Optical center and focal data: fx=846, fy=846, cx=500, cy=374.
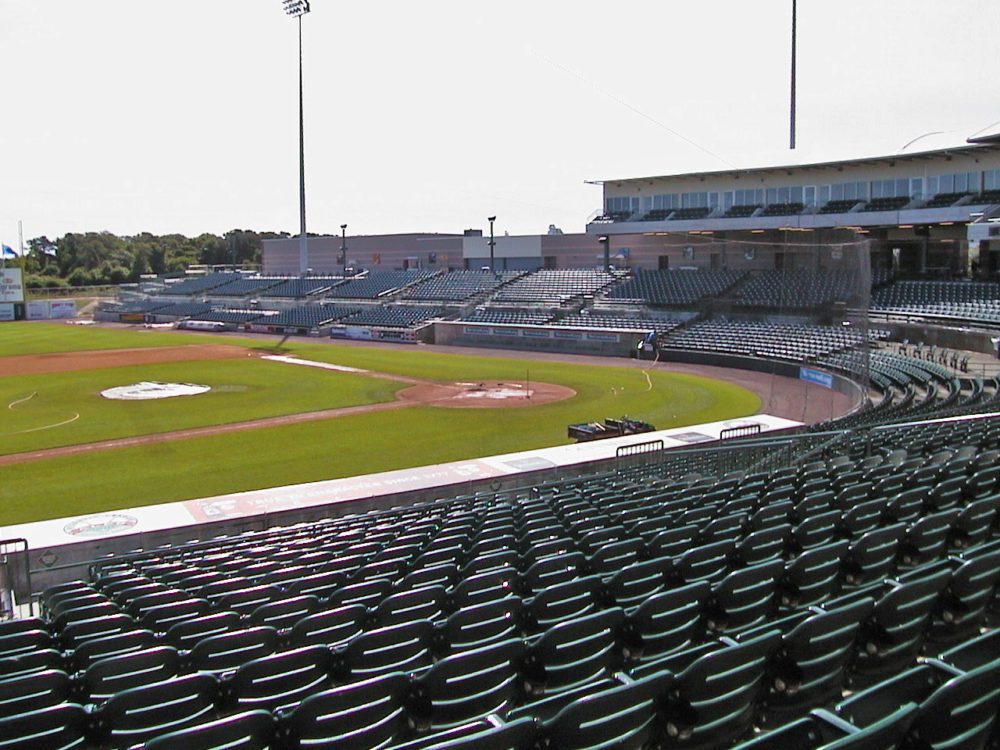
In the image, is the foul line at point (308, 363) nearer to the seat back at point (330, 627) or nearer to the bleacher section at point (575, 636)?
the bleacher section at point (575, 636)

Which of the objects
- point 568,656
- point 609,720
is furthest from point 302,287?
point 609,720

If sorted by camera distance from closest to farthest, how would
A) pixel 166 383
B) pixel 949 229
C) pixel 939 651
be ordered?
pixel 939 651, pixel 166 383, pixel 949 229

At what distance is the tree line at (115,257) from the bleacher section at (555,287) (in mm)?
72582

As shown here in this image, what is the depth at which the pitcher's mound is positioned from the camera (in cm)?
3641

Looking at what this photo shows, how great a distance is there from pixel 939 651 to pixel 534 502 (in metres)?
9.04

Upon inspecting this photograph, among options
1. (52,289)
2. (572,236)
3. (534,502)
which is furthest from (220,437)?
(52,289)

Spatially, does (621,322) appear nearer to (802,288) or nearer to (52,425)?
(802,288)

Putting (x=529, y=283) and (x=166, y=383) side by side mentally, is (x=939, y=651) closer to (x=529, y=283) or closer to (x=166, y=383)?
(x=166, y=383)

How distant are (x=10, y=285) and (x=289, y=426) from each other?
242ft

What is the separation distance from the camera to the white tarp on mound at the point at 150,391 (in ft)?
128

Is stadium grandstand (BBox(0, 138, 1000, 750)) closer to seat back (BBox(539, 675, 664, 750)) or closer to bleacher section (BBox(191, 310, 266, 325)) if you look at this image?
seat back (BBox(539, 675, 664, 750))

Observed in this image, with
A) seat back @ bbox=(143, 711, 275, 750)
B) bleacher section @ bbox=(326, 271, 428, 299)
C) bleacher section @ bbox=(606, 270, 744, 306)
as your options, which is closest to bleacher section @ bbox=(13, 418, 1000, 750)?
seat back @ bbox=(143, 711, 275, 750)

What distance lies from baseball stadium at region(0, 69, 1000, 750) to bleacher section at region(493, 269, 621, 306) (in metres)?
7.83

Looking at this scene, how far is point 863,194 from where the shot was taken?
57.9m
